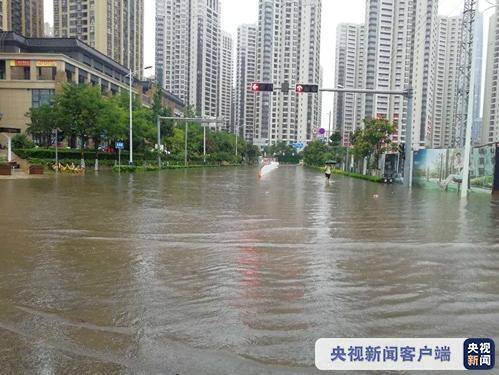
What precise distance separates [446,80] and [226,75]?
65940 mm

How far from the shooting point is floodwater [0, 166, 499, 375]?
4.26m

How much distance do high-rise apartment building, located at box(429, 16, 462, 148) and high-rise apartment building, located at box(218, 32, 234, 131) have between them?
55493mm

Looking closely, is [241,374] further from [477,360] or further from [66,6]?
[66,6]

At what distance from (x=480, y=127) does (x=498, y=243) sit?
66.8 metres

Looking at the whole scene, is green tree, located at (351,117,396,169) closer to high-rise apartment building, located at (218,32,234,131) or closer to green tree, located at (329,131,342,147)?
green tree, located at (329,131,342,147)

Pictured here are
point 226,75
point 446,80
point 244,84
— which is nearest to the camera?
point 446,80

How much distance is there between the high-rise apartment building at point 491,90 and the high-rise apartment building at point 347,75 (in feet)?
58.2

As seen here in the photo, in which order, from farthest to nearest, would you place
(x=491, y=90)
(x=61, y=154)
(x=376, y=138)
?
(x=491, y=90), (x=61, y=154), (x=376, y=138)

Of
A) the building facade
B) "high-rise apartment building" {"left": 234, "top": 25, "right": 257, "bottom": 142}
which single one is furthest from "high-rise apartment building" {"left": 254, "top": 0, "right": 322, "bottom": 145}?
the building facade

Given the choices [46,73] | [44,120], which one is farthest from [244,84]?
[44,120]

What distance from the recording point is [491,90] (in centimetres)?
6112

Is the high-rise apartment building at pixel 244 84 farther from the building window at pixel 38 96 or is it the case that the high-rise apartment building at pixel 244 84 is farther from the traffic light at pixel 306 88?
the traffic light at pixel 306 88

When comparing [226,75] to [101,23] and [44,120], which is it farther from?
[44,120]

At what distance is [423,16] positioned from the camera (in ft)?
176
